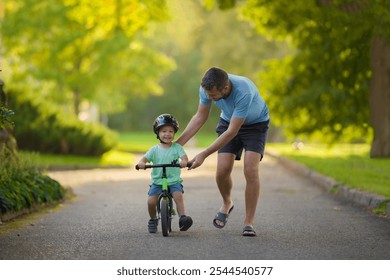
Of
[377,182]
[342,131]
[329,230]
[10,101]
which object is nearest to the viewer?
[329,230]

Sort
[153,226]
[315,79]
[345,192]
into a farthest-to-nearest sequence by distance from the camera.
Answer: [315,79]
[345,192]
[153,226]

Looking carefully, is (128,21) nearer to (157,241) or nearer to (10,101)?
(10,101)

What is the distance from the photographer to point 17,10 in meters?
31.5

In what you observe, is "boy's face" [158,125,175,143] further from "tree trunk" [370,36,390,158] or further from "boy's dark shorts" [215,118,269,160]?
"tree trunk" [370,36,390,158]

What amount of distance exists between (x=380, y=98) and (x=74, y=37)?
11810mm

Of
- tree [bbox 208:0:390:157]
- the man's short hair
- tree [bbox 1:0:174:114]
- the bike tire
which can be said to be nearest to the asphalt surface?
the bike tire

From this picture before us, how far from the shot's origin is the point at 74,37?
30.6 metres

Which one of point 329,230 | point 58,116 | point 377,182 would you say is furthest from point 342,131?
point 329,230

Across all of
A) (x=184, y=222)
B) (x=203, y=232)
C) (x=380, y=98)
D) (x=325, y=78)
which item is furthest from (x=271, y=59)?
(x=184, y=222)

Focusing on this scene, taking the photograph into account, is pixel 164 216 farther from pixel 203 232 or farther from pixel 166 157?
pixel 203 232

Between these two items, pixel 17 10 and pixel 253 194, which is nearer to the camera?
pixel 253 194

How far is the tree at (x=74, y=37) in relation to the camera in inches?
1220

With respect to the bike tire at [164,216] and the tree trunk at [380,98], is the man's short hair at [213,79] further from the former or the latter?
the tree trunk at [380,98]
